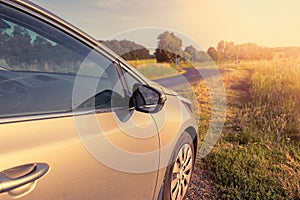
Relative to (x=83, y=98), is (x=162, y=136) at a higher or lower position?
lower

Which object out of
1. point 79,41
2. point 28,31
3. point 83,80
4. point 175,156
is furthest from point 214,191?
point 28,31

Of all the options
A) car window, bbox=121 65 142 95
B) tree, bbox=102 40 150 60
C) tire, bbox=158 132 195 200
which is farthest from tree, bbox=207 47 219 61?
car window, bbox=121 65 142 95

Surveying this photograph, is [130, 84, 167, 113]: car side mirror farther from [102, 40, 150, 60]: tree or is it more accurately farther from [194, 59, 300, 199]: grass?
[194, 59, 300, 199]: grass

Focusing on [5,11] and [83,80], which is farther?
[83,80]

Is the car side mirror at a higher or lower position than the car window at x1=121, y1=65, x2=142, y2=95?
lower

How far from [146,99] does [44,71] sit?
3.15 feet

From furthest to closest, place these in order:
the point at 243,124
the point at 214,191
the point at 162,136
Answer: the point at 243,124 → the point at 214,191 → the point at 162,136

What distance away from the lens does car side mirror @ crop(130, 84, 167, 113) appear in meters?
1.75

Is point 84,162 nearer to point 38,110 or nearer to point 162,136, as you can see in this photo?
point 38,110

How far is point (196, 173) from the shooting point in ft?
10.4

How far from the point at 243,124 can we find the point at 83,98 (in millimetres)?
4180

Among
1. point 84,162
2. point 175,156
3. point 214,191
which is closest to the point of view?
point 84,162

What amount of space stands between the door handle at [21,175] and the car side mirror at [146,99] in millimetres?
Answer: 804

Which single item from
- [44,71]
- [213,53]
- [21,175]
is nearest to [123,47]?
[44,71]
